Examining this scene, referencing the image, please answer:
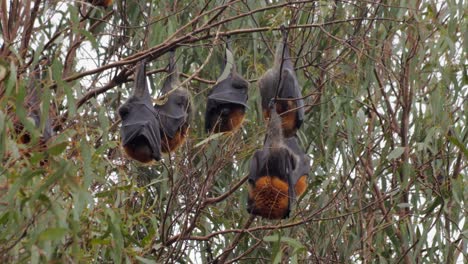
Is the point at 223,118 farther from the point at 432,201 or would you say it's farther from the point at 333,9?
the point at 432,201

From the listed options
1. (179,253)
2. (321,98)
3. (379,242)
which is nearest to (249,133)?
(321,98)

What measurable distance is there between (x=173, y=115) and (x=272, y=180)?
0.63 m

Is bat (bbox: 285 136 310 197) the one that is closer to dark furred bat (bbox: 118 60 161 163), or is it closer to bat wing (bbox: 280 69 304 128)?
bat wing (bbox: 280 69 304 128)

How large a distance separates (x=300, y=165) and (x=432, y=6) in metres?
1.52

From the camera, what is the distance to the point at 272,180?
20.1 feet

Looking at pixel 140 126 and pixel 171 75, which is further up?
pixel 171 75

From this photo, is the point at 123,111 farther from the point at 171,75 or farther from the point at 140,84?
the point at 171,75

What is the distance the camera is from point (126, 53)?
293 inches

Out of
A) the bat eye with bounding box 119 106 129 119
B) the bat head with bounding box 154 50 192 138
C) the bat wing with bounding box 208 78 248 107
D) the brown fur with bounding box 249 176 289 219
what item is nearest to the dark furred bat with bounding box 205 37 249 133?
the bat wing with bounding box 208 78 248 107

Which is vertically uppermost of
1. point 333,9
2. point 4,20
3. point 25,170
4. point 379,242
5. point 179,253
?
point 333,9

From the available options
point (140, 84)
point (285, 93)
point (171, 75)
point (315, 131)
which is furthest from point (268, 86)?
point (315, 131)

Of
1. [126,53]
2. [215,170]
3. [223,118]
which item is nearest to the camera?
[215,170]

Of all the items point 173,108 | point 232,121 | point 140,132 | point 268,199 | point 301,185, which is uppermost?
point 173,108

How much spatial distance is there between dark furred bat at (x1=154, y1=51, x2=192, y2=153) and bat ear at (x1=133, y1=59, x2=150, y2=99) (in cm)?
11
